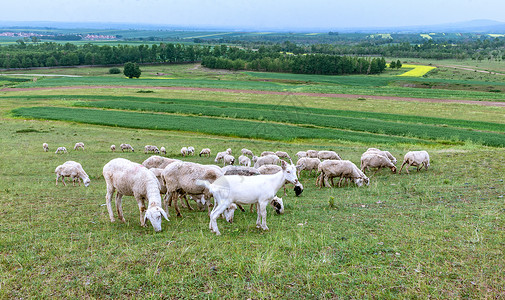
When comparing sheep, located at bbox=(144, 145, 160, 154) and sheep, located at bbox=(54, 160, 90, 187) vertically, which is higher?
sheep, located at bbox=(54, 160, 90, 187)

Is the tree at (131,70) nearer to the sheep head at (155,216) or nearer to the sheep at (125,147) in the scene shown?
the sheep at (125,147)

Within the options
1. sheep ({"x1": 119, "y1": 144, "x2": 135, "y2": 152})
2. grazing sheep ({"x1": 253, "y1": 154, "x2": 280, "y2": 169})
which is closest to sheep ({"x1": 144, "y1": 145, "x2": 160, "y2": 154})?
sheep ({"x1": 119, "y1": 144, "x2": 135, "y2": 152})

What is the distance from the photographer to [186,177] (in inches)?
496

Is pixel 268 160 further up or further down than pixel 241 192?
further down

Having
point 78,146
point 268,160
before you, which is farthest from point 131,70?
point 268,160

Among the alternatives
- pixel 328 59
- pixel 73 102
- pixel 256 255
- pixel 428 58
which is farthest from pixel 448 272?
pixel 428 58

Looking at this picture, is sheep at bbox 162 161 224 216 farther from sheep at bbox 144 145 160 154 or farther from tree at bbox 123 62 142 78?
tree at bbox 123 62 142 78

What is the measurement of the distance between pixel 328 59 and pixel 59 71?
326ft

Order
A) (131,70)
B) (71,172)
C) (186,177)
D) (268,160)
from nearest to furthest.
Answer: (186,177), (71,172), (268,160), (131,70)

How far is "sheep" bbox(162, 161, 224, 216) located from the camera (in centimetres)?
1250

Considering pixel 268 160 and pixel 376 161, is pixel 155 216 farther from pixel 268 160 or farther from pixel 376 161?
pixel 376 161

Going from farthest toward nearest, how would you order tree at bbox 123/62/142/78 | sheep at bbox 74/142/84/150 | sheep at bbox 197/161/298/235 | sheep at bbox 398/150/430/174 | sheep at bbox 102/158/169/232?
tree at bbox 123/62/142/78 < sheep at bbox 74/142/84/150 < sheep at bbox 398/150/430/174 < sheep at bbox 102/158/169/232 < sheep at bbox 197/161/298/235

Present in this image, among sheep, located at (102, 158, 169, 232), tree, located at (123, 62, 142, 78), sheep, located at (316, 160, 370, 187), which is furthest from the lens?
tree, located at (123, 62, 142, 78)

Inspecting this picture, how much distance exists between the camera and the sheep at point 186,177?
12.5 m
